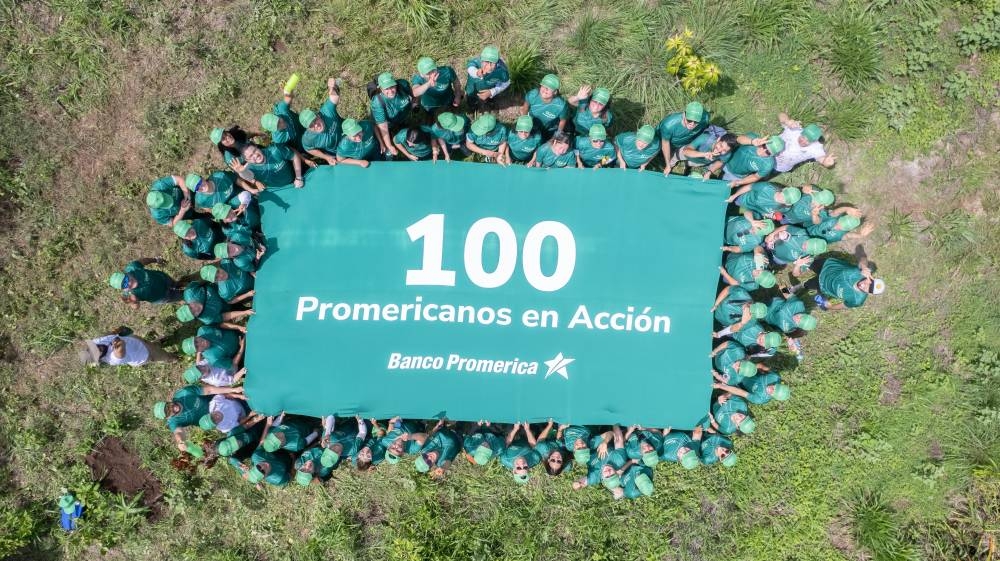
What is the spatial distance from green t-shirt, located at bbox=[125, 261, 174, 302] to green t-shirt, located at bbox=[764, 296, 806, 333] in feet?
29.3

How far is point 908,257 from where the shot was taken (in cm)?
989

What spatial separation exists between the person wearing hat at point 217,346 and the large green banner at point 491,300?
33 cm

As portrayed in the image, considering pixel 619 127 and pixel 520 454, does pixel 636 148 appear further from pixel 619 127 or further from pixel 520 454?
pixel 520 454

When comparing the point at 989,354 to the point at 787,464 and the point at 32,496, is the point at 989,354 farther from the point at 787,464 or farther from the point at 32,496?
the point at 32,496

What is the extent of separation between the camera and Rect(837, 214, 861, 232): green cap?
8.00 meters

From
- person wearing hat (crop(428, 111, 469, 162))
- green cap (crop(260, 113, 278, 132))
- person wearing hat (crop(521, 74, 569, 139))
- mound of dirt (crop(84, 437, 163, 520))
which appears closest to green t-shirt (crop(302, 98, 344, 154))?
green cap (crop(260, 113, 278, 132))

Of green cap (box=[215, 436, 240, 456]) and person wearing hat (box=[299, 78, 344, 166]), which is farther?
green cap (box=[215, 436, 240, 456])

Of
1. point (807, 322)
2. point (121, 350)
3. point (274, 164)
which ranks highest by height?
point (274, 164)

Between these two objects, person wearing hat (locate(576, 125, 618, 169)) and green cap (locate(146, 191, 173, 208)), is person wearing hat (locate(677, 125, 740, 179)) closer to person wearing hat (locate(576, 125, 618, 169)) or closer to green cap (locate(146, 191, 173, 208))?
person wearing hat (locate(576, 125, 618, 169))

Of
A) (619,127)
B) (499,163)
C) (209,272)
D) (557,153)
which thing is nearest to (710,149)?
(619,127)

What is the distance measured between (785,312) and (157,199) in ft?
29.0

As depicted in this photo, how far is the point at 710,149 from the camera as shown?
27.9 feet

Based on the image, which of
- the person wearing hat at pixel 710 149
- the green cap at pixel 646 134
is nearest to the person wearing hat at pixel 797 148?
the person wearing hat at pixel 710 149

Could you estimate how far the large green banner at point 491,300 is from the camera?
835cm
